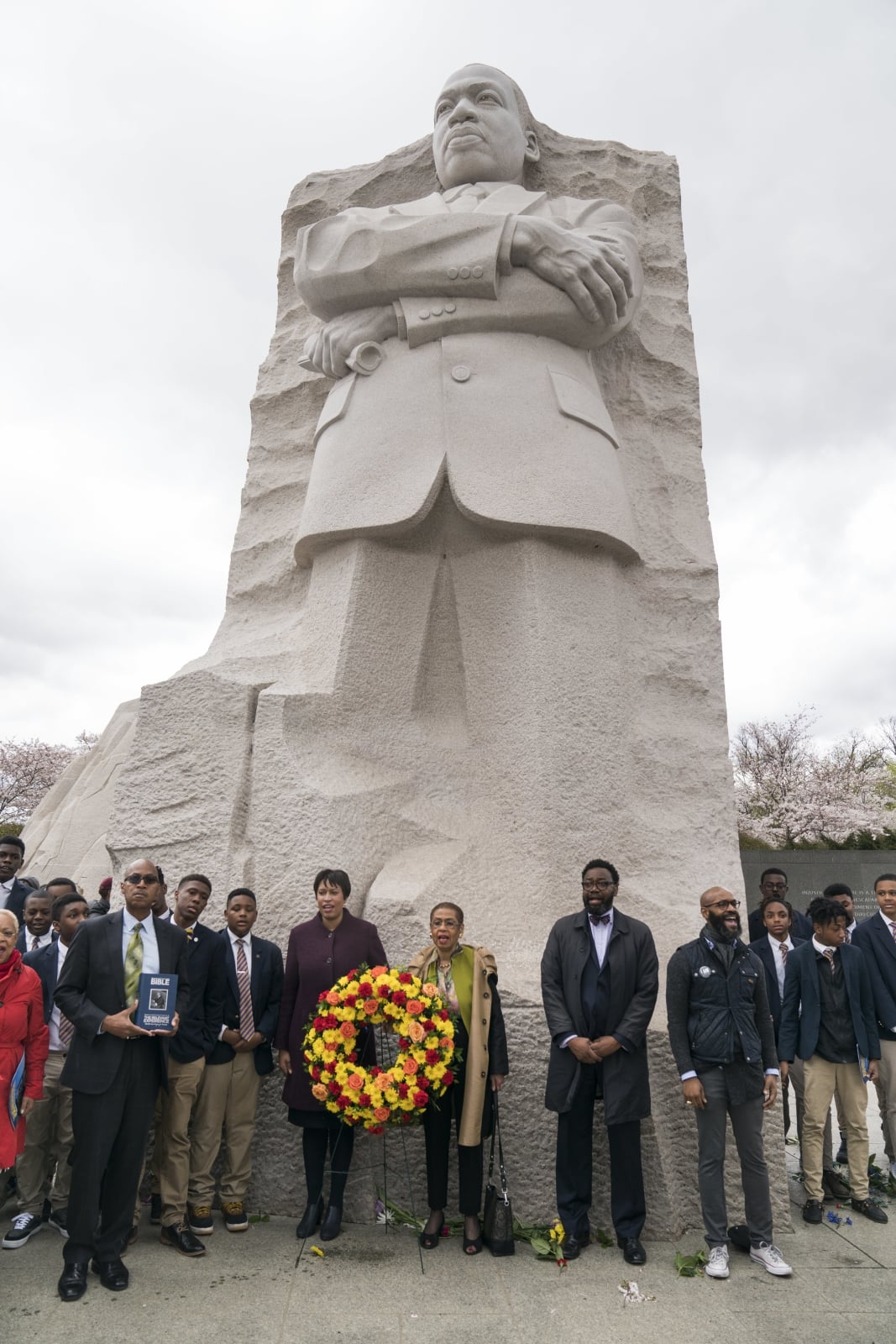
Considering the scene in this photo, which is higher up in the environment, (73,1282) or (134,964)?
(134,964)

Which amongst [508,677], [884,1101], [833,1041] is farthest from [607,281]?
[884,1101]

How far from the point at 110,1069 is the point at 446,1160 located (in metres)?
1.28

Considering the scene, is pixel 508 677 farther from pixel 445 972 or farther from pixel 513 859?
pixel 445 972

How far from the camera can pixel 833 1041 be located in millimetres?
4270

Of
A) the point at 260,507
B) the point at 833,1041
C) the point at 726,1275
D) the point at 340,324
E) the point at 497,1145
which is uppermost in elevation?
the point at 340,324

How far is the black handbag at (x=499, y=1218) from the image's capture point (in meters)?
3.45

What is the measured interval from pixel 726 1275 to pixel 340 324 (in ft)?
15.3

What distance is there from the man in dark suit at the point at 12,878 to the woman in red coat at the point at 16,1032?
2.16 metres

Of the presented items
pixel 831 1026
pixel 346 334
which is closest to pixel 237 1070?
pixel 831 1026

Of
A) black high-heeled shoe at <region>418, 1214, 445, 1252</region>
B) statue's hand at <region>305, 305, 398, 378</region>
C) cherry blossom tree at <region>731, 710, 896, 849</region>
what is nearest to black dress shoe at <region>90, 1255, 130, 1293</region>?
black high-heeled shoe at <region>418, 1214, 445, 1252</region>

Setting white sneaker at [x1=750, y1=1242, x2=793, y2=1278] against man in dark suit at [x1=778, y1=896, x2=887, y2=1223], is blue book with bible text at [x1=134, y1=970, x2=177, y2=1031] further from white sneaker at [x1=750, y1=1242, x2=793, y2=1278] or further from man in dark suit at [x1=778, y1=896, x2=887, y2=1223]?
man in dark suit at [x1=778, y1=896, x2=887, y2=1223]

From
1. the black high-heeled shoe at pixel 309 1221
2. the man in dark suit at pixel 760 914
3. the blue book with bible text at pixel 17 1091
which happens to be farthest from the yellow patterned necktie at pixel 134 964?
the man in dark suit at pixel 760 914

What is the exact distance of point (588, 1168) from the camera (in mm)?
3551

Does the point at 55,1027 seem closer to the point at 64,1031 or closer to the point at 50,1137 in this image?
the point at 64,1031
